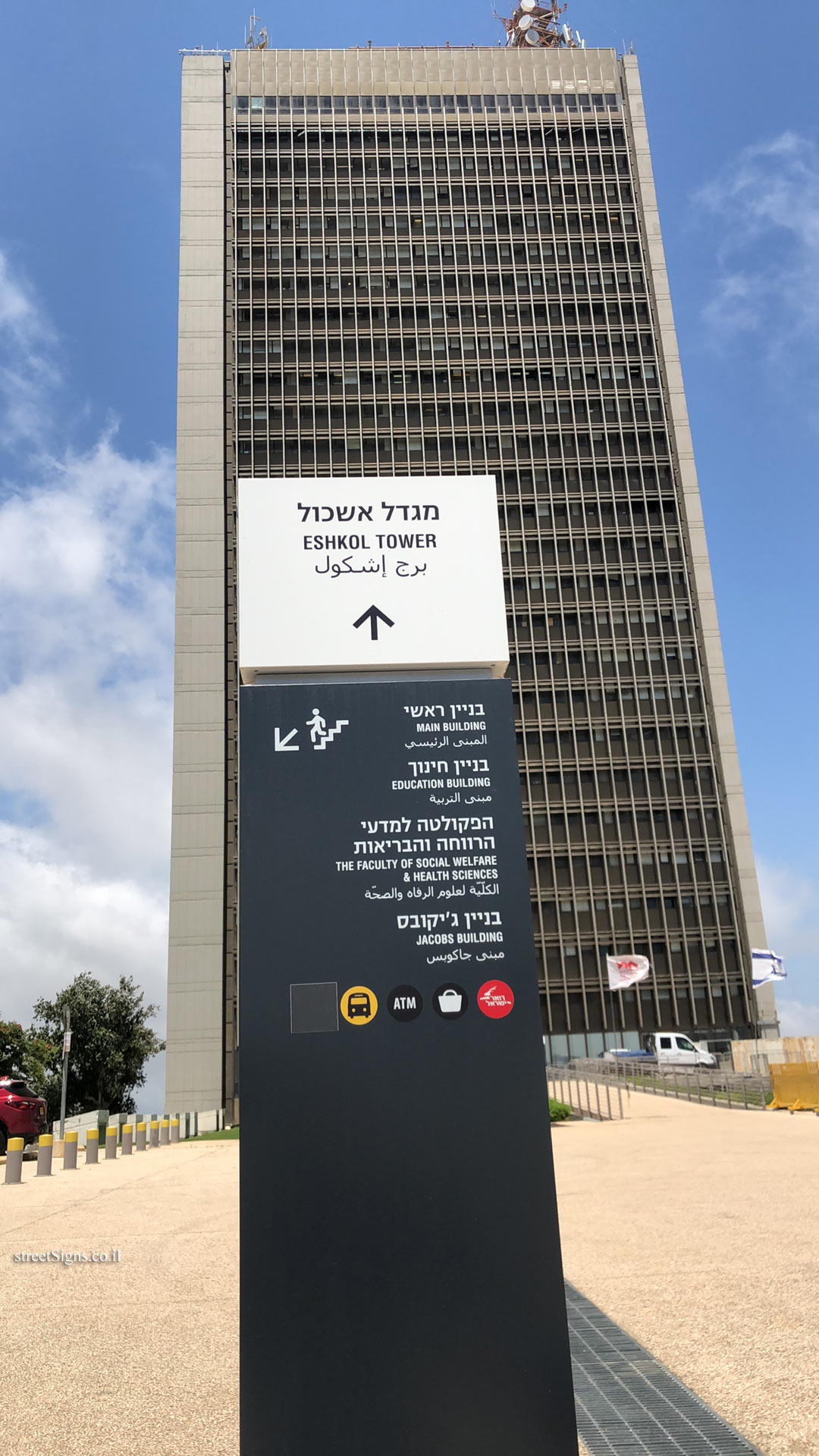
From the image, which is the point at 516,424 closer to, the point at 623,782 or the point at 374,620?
the point at 623,782

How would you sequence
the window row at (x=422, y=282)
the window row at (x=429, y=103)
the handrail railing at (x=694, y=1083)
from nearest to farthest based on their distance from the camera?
the handrail railing at (x=694, y=1083), the window row at (x=422, y=282), the window row at (x=429, y=103)

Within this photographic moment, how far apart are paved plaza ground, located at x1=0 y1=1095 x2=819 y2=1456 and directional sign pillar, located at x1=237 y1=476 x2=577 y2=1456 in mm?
1401

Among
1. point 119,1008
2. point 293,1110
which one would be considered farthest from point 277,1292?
point 119,1008

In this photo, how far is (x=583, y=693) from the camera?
6506cm

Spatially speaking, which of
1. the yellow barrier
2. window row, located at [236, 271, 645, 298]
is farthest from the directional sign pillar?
window row, located at [236, 271, 645, 298]

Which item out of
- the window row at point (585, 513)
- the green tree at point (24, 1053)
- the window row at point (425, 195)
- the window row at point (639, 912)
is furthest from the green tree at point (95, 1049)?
the window row at point (425, 195)

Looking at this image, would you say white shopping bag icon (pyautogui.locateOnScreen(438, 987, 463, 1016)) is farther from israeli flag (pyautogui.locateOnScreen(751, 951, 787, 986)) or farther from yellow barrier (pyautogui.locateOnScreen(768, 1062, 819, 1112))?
israeli flag (pyautogui.locateOnScreen(751, 951, 787, 986))

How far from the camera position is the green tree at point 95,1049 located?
217 ft

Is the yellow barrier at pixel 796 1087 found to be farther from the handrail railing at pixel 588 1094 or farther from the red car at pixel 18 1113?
the red car at pixel 18 1113

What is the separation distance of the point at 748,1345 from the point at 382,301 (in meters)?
73.1

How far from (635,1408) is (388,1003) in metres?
2.89

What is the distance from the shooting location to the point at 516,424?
227 feet

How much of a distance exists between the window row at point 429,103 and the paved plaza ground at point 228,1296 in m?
77.3

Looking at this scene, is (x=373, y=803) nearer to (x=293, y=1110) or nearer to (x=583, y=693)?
(x=293, y=1110)
